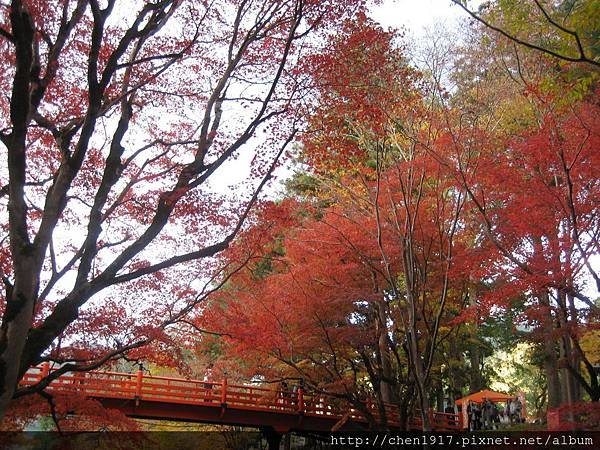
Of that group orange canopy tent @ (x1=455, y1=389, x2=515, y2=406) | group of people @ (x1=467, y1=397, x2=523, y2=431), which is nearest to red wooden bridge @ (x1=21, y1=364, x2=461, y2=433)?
group of people @ (x1=467, y1=397, x2=523, y2=431)

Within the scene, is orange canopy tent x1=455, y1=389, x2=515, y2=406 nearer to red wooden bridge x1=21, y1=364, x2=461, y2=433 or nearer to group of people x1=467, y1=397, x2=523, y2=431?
group of people x1=467, y1=397, x2=523, y2=431

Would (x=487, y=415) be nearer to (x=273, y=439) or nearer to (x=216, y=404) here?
(x=273, y=439)

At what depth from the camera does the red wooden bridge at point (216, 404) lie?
43.7 feet

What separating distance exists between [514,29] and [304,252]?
7621 mm

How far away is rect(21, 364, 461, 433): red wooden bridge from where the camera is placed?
43.7 feet

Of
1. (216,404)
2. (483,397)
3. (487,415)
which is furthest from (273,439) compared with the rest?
(483,397)

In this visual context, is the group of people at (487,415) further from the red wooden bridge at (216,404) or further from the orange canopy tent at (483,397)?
the red wooden bridge at (216,404)

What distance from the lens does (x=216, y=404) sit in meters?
14.2

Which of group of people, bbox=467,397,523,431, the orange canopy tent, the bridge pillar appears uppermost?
the orange canopy tent

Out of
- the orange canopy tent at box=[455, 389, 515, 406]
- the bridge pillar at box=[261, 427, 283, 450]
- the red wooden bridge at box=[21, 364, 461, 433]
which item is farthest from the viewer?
the orange canopy tent at box=[455, 389, 515, 406]

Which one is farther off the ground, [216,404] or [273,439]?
[216,404]

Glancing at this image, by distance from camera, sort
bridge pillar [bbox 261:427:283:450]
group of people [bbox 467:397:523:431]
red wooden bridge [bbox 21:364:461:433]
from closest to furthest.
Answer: red wooden bridge [bbox 21:364:461:433] → bridge pillar [bbox 261:427:283:450] → group of people [bbox 467:397:523:431]

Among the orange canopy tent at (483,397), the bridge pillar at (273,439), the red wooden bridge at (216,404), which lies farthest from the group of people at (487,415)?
the bridge pillar at (273,439)

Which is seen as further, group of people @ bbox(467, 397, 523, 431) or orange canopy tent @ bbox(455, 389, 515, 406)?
orange canopy tent @ bbox(455, 389, 515, 406)
